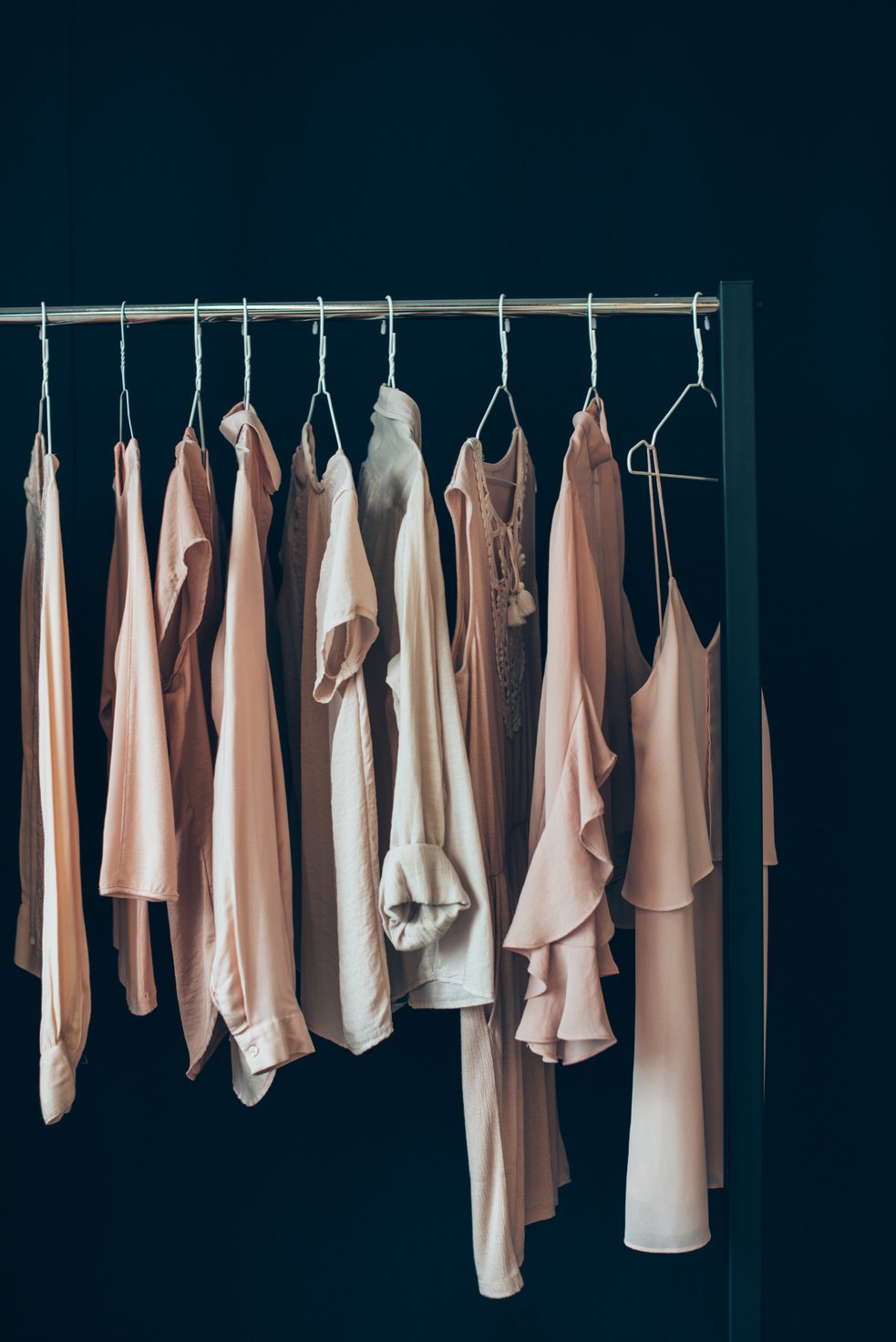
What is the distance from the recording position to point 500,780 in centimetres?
163

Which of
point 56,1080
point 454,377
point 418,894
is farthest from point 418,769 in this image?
point 454,377

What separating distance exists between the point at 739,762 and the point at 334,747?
1.76ft

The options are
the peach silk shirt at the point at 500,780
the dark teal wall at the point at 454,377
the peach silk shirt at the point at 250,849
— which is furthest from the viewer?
the dark teal wall at the point at 454,377

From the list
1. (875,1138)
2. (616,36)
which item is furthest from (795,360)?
(875,1138)

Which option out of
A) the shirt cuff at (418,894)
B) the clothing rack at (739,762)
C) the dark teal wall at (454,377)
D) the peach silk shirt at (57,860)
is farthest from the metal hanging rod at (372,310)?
the shirt cuff at (418,894)

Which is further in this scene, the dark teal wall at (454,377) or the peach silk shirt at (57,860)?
the dark teal wall at (454,377)

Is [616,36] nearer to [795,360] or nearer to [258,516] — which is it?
[795,360]

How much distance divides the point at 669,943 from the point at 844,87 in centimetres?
159

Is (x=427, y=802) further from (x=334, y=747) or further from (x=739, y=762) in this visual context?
(x=739, y=762)

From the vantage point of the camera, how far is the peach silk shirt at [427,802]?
1.47 metres

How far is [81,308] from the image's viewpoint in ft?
5.27

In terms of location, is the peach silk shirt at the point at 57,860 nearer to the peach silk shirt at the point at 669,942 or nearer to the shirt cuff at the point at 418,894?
the shirt cuff at the point at 418,894

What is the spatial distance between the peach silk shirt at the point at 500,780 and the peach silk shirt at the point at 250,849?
0.88ft

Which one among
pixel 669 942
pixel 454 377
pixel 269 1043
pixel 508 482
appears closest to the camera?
pixel 269 1043
